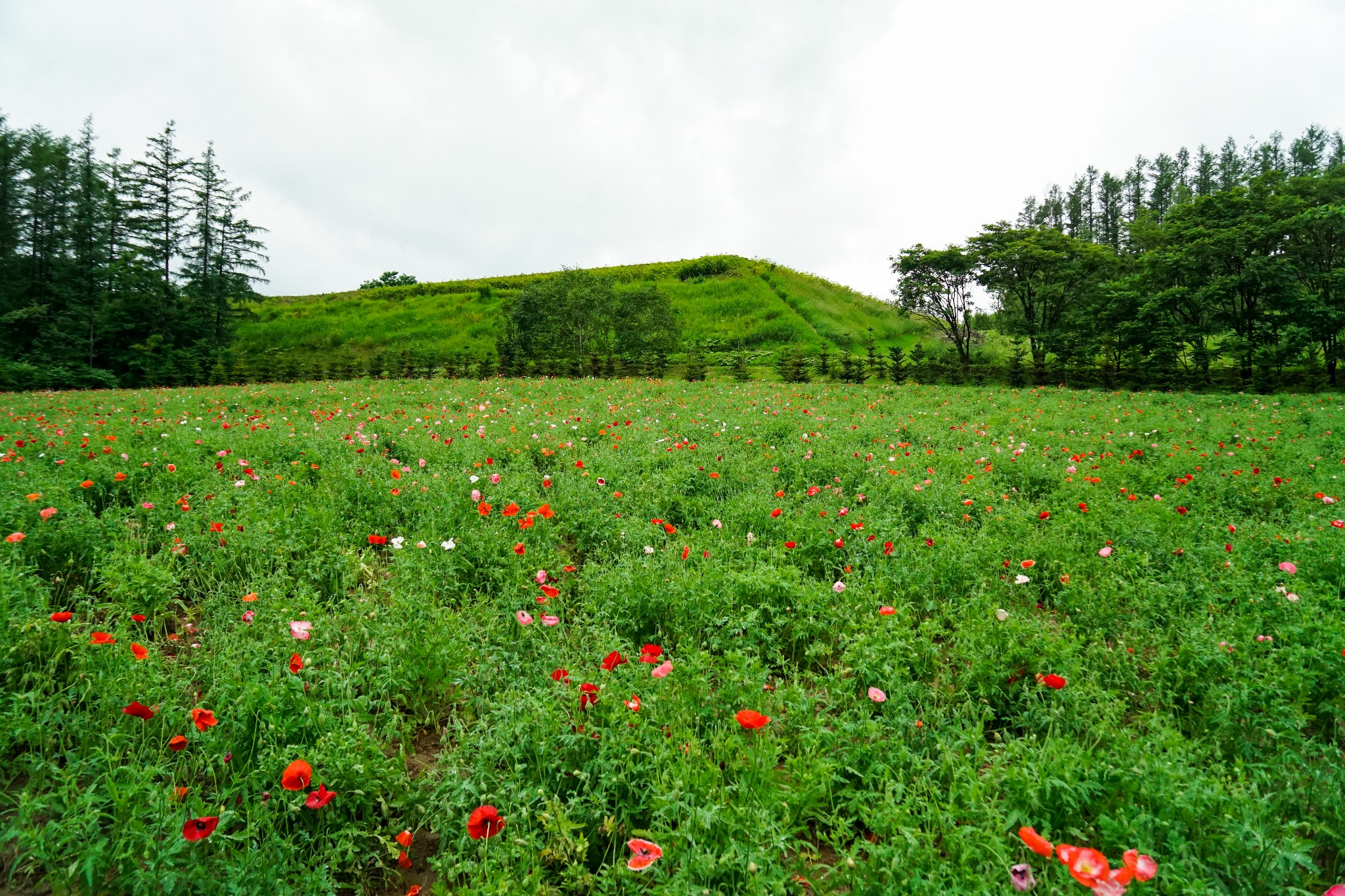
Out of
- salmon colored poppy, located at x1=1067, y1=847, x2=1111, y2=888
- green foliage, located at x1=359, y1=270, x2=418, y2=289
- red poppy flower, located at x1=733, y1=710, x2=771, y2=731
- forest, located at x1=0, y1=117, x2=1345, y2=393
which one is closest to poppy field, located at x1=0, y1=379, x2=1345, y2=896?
salmon colored poppy, located at x1=1067, y1=847, x2=1111, y2=888

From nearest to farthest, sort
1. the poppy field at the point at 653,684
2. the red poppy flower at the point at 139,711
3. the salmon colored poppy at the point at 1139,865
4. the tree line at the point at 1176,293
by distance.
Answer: the salmon colored poppy at the point at 1139,865 < the poppy field at the point at 653,684 < the red poppy flower at the point at 139,711 < the tree line at the point at 1176,293

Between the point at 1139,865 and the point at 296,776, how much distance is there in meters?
2.38

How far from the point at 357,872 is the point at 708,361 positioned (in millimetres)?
26242

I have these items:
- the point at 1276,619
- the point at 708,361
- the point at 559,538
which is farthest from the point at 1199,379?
the point at 559,538

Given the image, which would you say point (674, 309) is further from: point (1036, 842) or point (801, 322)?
point (1036, 842)

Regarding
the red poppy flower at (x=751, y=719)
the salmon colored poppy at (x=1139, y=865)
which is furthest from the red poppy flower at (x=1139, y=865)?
the red poppy flower at (x=751, y=719)

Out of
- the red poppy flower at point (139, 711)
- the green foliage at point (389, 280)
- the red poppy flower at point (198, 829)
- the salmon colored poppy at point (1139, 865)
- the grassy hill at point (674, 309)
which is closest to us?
the salmon colored poppy at point (1139, 865)

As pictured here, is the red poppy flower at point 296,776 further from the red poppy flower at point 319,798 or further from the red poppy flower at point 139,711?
the red poppy flower at point 139,711

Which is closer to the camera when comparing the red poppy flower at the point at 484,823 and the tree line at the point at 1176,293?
the red poppy flower at the point at 484,823

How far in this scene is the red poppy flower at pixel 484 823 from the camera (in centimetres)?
172

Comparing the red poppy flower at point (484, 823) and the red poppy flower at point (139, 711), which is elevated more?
the red poppy flower at point (139, 711)

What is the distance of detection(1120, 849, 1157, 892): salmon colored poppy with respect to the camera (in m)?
1.34

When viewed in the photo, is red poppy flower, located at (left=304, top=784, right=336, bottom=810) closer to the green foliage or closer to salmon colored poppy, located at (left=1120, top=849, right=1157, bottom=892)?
salmon colored poppy, located at (left=1120, top=849, right=1157, bottom=892)

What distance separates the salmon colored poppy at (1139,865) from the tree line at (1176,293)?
72.1 ft
